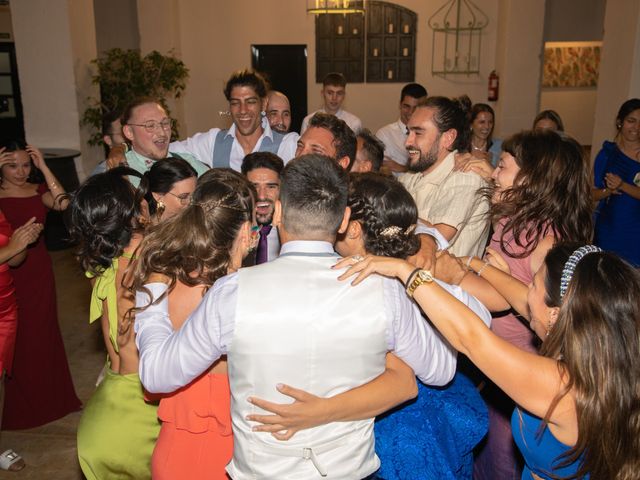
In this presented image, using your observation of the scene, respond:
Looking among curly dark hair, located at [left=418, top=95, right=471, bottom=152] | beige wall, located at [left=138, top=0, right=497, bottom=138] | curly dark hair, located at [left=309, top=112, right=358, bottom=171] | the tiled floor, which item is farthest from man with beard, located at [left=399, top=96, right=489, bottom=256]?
beige wall, located at [left=138, top=0, right=497, bottom=138]

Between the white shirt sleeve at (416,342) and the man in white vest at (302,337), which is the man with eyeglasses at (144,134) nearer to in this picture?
the man in white vest at (302,337)

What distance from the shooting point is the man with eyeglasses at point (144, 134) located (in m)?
3.12

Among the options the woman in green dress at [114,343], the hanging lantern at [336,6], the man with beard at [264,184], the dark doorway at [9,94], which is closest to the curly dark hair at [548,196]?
the man with beard at [264,184]

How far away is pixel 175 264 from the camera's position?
177 centimetres

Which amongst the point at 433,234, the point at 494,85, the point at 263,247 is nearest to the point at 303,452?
the point at 433,234

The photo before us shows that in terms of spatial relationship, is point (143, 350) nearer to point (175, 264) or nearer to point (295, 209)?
point (175, 264)

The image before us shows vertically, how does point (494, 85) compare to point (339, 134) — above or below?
above

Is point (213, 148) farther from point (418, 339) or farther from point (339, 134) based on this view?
point (418, 339)

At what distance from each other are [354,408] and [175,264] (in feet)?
2.29

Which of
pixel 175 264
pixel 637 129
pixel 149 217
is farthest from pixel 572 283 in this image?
pixel 637 129

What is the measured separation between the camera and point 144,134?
312 cm

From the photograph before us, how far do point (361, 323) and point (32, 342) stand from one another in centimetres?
272

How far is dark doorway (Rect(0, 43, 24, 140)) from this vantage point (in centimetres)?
901

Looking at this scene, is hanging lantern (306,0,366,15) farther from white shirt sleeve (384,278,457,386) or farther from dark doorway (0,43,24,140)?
white shirt sleeve (384,278,457,386)
